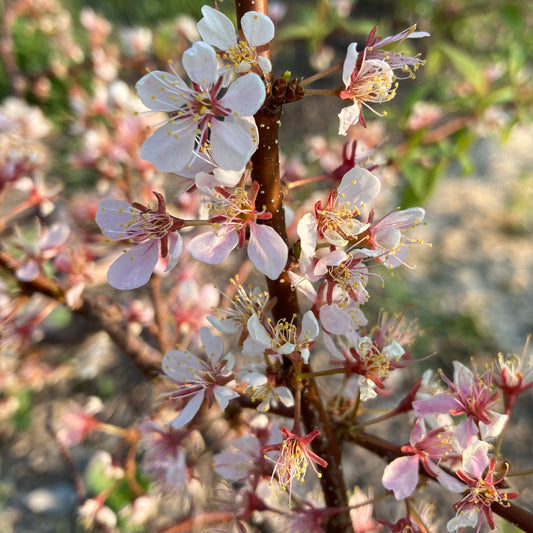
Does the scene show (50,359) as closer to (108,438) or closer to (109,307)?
(108,438)

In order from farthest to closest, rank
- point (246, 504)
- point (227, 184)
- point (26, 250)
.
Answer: point (26, 250)
point (246, 504)
point (227, 184)

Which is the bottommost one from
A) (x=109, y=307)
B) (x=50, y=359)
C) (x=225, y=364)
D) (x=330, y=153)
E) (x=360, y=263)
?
(x=50, y=359)

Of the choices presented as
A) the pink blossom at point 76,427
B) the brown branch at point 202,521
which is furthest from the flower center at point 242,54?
the pink blossom at point 76,427

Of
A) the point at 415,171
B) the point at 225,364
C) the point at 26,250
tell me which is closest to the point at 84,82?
the point at 415,171

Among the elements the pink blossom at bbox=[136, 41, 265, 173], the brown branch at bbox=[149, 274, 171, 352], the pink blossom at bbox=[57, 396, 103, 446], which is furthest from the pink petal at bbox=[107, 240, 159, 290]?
the pink blossom at bbox=[57, 396, 103, 446]

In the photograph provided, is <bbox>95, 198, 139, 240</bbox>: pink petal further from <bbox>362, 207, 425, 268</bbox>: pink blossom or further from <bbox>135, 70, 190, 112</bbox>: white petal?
A: <bbox>362, 207, 425, 268</bbox>: pink blossom

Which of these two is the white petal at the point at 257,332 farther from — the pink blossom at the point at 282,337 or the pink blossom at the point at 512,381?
the pink blossom at the point at 512,381
